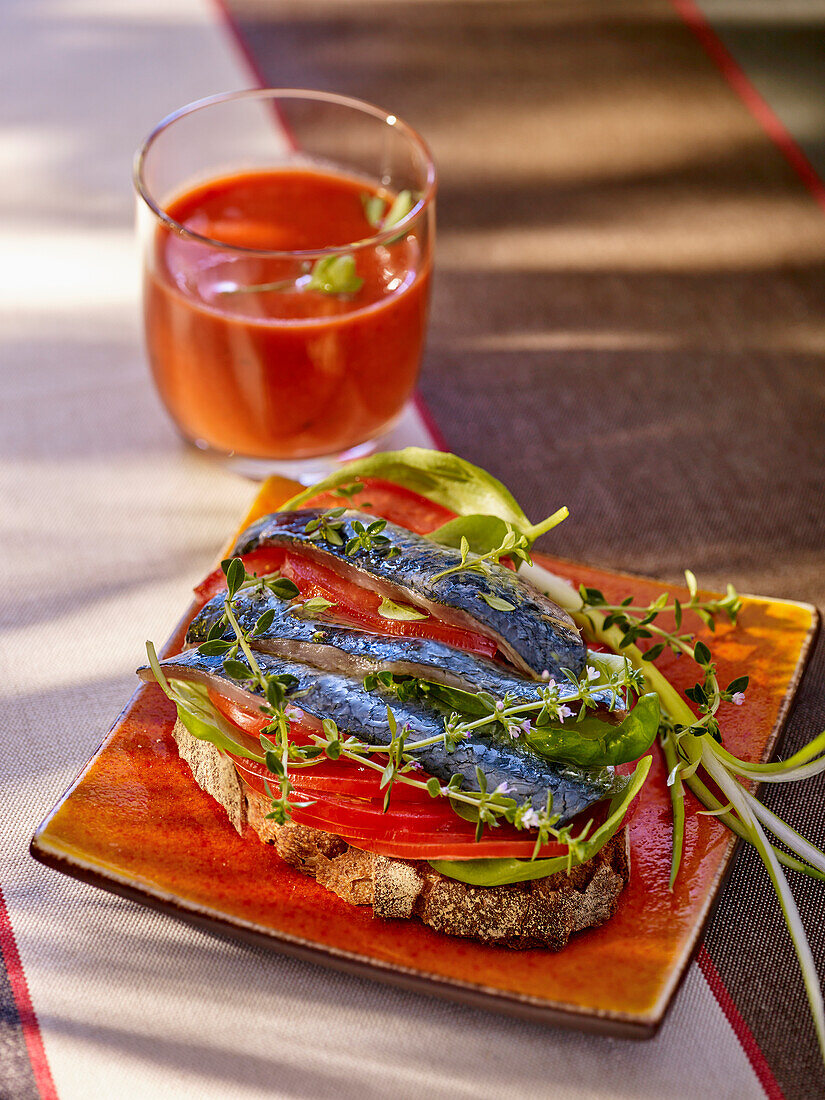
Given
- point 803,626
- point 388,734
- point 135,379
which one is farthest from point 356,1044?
point 135,379

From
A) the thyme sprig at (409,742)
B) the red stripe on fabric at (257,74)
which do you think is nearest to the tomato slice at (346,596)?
the thyme sprig at (409,742)

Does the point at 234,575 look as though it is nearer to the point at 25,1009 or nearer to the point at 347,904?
the point at 347,904

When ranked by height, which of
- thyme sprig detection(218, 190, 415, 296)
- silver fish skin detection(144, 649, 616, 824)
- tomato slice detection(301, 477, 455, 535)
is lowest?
tomato slice detection(301, 477, 455, 535)

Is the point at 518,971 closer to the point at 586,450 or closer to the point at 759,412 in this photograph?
the point at 586,450

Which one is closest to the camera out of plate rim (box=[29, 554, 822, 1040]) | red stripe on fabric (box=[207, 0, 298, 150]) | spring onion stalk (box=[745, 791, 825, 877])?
plate rim (box=[29, 554, 822, 1040])

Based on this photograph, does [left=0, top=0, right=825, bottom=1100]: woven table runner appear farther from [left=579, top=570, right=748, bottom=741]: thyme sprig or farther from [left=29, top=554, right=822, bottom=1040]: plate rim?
[left=579, top=570, right=748, bottom=741]: thyme sprig

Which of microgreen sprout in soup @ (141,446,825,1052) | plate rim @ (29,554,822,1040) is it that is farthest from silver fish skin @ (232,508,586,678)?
plate rim @ (29,554,822,1040)
